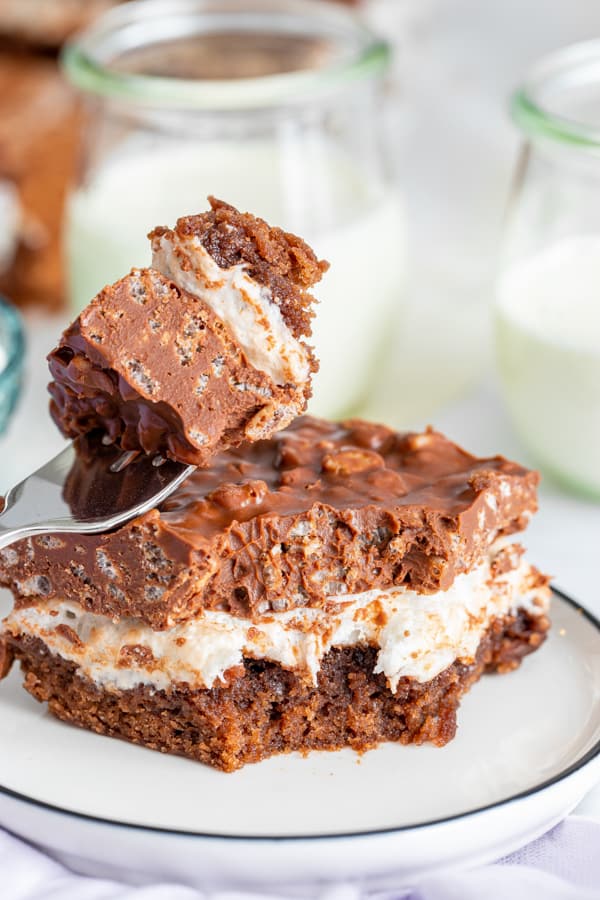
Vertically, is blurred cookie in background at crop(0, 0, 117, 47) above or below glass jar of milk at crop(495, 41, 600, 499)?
below

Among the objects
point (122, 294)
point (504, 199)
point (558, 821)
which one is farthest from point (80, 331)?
point (504, 199)

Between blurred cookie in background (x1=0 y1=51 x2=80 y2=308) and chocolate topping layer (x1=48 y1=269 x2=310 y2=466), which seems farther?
blurred cookie in background (x1=0 y1=51 x2=80 y2=308)

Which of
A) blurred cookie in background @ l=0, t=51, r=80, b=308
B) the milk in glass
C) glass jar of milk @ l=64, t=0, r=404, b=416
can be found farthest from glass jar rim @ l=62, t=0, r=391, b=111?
blurred cookie in background @ l=0, t=51, r=80, b=308

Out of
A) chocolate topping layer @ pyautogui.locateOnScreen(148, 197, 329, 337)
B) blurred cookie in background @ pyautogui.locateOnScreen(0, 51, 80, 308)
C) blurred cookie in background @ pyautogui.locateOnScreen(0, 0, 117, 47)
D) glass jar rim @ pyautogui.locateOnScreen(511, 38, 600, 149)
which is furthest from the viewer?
blurred cookie in background @ pyautogui.locateOnScreen(0, 0, 117, 47)

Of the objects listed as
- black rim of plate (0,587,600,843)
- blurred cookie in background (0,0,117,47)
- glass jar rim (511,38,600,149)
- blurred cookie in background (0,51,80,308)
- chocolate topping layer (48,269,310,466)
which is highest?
glass jar rim (511,38,600,149)

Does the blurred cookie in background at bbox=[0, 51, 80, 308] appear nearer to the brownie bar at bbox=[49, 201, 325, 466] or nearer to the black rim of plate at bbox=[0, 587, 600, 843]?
the brownie bar at bbox=[49, 201, 325, 466]

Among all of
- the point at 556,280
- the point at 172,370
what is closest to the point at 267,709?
the point at 172,370

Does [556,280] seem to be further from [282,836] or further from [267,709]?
[282,836]
